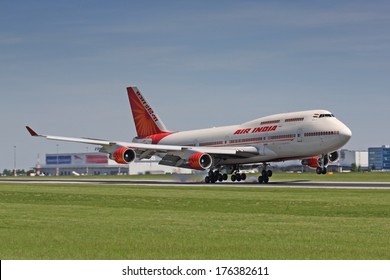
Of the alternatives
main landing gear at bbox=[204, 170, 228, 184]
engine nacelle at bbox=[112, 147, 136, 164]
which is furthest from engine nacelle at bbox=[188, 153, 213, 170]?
engine nacelle at bbox=[112, 147, 136, 164]

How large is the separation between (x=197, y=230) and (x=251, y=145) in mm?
51114

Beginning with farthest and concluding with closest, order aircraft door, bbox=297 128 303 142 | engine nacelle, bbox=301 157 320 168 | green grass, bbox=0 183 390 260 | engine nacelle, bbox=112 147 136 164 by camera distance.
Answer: engine nacelle, bbox=301 157 320 168
engine nacelle, bbox=112 147 136 164
aircraft door, bbox=297 128 303 142
green grass, bbox=0 183 390 260

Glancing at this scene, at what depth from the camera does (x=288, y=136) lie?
69.8 meters

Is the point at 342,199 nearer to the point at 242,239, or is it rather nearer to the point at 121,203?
the point at 121,203

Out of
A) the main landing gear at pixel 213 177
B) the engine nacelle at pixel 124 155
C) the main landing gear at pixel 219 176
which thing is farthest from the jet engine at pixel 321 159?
the engine nacelle at pixel 124 155

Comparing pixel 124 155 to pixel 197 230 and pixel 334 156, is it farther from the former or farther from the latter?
pixel 197 230

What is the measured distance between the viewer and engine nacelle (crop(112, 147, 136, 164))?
239 ft

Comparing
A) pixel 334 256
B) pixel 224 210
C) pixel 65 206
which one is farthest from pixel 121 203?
pixel 334 256

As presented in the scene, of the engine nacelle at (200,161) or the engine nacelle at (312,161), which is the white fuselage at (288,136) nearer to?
the engine nacelle at (200,161)

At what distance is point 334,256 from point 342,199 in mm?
22948

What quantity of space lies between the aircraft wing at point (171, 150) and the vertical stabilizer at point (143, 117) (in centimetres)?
1184

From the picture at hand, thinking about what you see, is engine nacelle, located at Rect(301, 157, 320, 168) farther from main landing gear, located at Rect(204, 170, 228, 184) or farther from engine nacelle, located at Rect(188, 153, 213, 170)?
engine nacelle, located at Rect(188, 153, 213, 170)

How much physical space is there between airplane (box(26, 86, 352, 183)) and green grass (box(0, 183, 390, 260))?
102 feet

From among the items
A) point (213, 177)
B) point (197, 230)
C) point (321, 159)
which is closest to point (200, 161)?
point (213, 177)
